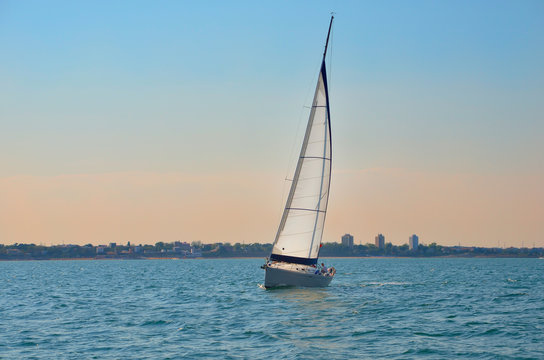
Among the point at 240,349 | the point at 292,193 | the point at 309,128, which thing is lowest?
the point at 240,349

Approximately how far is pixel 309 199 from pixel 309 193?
1.62 ft

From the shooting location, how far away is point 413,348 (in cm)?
2727

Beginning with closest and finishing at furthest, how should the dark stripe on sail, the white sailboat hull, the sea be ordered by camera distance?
the sea
the white sailboat hull
the dark stripe on sail

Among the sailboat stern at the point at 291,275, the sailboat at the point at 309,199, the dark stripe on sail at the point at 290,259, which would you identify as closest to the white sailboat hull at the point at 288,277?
the sailboat stern at the point at 291,275

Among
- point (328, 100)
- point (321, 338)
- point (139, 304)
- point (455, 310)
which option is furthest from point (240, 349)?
point (328, 100)

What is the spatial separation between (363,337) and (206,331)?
8.21m

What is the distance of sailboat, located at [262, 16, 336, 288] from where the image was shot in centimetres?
5147

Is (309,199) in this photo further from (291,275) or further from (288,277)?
(288,277)

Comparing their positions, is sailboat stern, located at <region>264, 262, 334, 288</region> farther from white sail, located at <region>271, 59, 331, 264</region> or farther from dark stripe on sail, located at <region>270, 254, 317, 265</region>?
white sail, located at <region>271, 59, 331, 264</region>

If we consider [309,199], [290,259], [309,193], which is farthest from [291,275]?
[309,193]

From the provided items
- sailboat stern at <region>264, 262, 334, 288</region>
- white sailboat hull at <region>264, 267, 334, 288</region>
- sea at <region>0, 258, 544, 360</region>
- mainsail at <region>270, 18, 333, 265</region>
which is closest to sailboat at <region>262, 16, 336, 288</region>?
mainsail at <region>270, 18, 333, 265</region>

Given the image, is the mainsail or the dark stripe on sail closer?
the dark stripe on sail

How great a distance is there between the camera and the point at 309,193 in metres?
51.7

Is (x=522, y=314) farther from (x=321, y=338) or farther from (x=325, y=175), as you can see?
(x=325, y=175)
